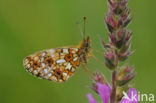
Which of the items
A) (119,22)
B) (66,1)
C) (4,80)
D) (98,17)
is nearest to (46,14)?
(66,1)

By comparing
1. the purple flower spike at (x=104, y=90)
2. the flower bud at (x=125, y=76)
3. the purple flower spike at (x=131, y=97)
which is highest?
the flower bud at (x=125, y=76)

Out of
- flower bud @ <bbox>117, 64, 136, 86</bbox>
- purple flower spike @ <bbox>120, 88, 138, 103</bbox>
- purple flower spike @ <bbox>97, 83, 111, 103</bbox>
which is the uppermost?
flower bud @ <bbox>117, 64, 136, 86</bbox>

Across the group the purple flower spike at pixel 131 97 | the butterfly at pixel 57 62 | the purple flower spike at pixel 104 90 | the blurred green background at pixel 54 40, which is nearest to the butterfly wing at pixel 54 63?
the butterfly at pixel 57 62

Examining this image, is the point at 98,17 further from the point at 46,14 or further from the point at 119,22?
the point at 119,22

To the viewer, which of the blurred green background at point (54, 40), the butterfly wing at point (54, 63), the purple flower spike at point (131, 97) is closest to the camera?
the purple flower spike at point (131, 97)

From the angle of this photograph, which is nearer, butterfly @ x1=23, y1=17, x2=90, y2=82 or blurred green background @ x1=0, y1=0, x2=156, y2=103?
butterfly @ x1=23, y1=17, x2=90, y2=82

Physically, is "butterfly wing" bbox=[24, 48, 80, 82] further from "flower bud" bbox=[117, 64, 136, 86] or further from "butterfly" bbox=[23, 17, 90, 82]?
"flower bud" bbox=[117, 64, 136, 86]

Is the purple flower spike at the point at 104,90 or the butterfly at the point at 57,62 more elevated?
the butterfly at the point at 57,62

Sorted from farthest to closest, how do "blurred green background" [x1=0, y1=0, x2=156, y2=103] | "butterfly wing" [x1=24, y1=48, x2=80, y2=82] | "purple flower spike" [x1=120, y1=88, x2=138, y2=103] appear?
"blurred green background" [x1=0, y1=0, x2=156, y2=103] < "butterfly wing" [x1=24, y1=48, x2=80, y2=82] < "purple flower spike" [x1=120, y1=88, x2=138, y2=103]

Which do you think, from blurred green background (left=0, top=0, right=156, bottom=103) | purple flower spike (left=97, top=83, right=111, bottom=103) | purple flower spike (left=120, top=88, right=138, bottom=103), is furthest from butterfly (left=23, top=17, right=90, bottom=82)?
blurred green background (left=0, top=0, right=156, bottom=103)

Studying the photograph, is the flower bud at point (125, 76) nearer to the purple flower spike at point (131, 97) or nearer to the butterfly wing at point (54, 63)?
the purple flower spike at point (131, 97)
